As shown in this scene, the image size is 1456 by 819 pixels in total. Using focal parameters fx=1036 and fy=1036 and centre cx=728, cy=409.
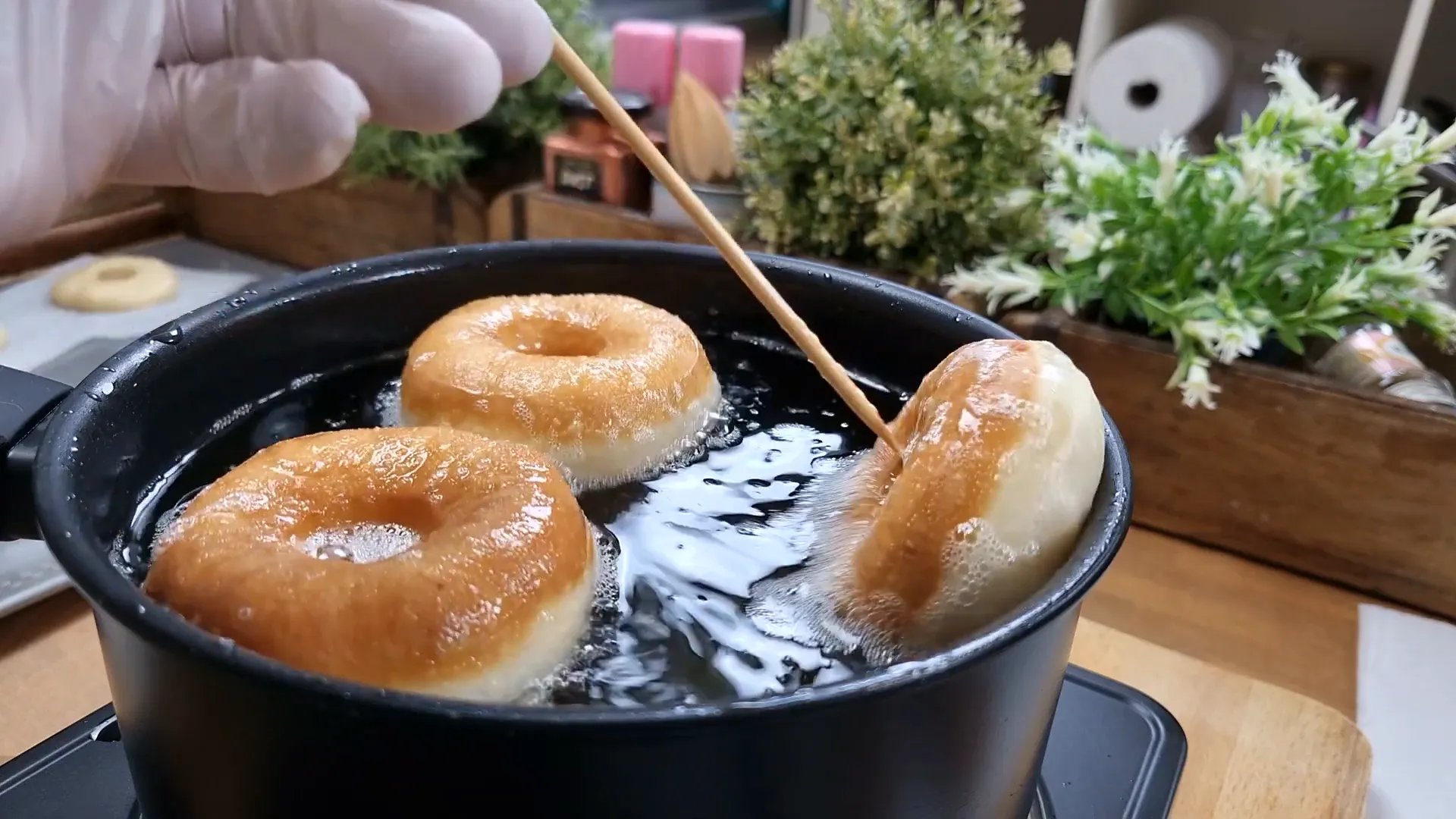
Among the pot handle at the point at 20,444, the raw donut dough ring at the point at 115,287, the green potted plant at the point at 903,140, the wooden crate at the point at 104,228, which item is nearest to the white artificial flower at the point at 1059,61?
the green potted plant at the point at 903,140

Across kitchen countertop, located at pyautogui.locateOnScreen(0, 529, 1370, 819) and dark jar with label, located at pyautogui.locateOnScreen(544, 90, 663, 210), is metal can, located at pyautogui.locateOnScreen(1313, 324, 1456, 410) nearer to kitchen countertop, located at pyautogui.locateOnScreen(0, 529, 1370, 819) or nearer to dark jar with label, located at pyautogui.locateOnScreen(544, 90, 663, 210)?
kitchen countertop, located at pyautogui.locateOnScreen(0, 529, 1370, 819)

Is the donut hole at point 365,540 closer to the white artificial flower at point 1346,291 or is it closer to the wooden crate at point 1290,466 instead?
the wooden crate at point 1290,466

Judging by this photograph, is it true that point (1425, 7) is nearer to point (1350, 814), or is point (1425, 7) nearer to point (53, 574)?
point (1350, 814)

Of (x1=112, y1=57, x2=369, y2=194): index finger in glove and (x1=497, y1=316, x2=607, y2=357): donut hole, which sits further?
(x1=497, y1=316, x2=607, y2=357): donut hole

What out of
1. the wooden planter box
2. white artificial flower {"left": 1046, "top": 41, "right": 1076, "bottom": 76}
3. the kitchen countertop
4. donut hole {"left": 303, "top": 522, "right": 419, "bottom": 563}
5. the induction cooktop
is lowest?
the kitchen countertop

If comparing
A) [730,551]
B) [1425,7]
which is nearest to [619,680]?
[730,551]

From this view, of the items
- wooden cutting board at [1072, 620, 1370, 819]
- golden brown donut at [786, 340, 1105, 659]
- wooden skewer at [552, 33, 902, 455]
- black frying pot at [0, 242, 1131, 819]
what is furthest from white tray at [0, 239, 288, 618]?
wooden cutting board at [1072, 620, 1370, 819]

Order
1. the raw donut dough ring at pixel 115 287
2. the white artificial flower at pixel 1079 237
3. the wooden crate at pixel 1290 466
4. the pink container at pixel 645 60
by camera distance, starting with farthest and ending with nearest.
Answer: the pink container at pixel 645 60 < the raw donut dough ring at pixel 115 287 < the white artificial flower at pixel 1079 237 < the wooden crate at pixel 1290 466

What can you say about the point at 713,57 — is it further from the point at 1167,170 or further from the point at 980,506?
the point at 980,506
